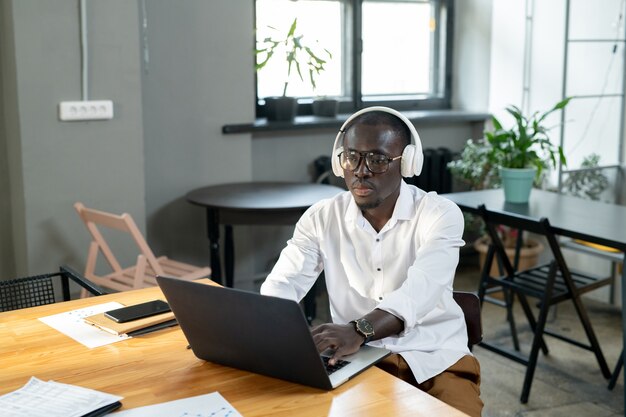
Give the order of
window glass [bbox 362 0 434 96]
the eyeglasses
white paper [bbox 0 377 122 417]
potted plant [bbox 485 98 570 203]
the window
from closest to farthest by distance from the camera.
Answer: white paper [bbox 0 377 122 417]
the eyeglasses
potted plant [bbox 485 98 570 203]
the window
window glass [bbox 362 0 434 96]

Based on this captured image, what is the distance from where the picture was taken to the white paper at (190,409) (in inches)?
60.0

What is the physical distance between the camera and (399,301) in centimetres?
195

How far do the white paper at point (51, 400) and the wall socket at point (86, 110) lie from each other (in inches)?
86.6

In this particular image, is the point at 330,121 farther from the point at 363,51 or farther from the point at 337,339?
the point at 337,339

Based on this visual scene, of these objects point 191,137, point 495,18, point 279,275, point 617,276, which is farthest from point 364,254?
point 495,18

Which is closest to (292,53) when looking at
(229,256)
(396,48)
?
(396,48)

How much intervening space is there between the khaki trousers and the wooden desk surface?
30 centimetres

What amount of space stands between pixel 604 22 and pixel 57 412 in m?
4.18

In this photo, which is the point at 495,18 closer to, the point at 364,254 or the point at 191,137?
the point at 191,137

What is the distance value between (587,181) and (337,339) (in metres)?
3.53

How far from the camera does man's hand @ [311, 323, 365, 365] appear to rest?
68.8 inches

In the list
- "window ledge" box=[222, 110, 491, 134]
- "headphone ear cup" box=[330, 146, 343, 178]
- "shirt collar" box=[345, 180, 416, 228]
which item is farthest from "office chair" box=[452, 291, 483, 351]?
"window ledge" box=[222, 110, 491, 134]

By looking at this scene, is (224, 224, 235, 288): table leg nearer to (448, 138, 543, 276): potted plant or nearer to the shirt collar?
(448, 138, 543, 276): potted plant

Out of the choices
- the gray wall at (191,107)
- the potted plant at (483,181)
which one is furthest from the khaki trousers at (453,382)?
the potted plant at (483,181)
